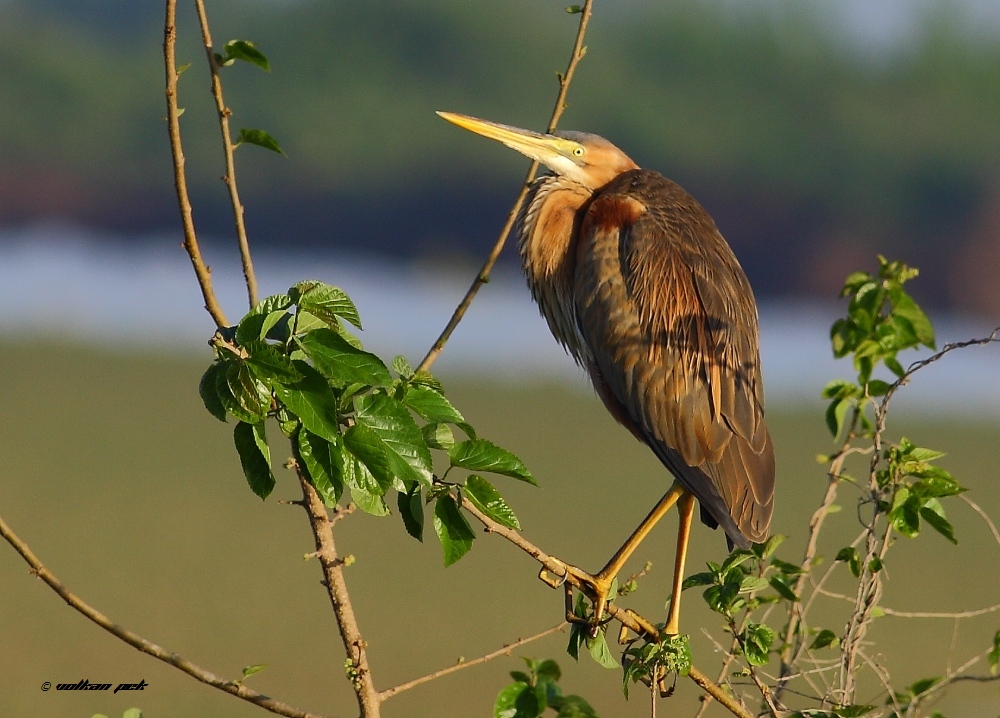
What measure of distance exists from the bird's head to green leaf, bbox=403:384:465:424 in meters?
1.77

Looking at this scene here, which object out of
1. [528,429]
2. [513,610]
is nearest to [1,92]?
[528,429]

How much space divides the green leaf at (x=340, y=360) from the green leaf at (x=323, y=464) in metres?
0.10

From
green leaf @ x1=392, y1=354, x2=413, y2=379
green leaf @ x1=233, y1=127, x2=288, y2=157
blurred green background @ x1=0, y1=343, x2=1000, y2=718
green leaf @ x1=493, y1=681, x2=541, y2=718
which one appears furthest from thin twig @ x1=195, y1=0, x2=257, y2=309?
blurred green background @ x1=0, y1=343, x2=1000, y2=718

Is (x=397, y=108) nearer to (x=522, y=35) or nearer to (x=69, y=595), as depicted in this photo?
(x=522, y=35)

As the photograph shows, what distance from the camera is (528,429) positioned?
1202cm

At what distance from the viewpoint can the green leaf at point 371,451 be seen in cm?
216

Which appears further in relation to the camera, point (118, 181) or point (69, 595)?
point (118, 181)

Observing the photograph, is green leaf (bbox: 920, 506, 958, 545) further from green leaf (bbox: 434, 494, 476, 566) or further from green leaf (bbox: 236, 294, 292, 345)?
green leaf (bbox: 236, 294, 292, 345)

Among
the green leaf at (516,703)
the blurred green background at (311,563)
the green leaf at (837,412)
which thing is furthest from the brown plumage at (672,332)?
the blurred green background at (311,563)

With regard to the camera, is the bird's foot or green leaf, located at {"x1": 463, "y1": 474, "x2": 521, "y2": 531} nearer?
green leaf, located at {"x1": 463, "y1": 474, "x2": 521, "y2": 531}

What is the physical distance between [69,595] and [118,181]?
64.6 feet

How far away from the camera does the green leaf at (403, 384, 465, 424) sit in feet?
7.46

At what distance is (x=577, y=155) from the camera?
13.5 ft

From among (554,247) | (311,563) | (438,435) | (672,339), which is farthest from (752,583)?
(311,563)
